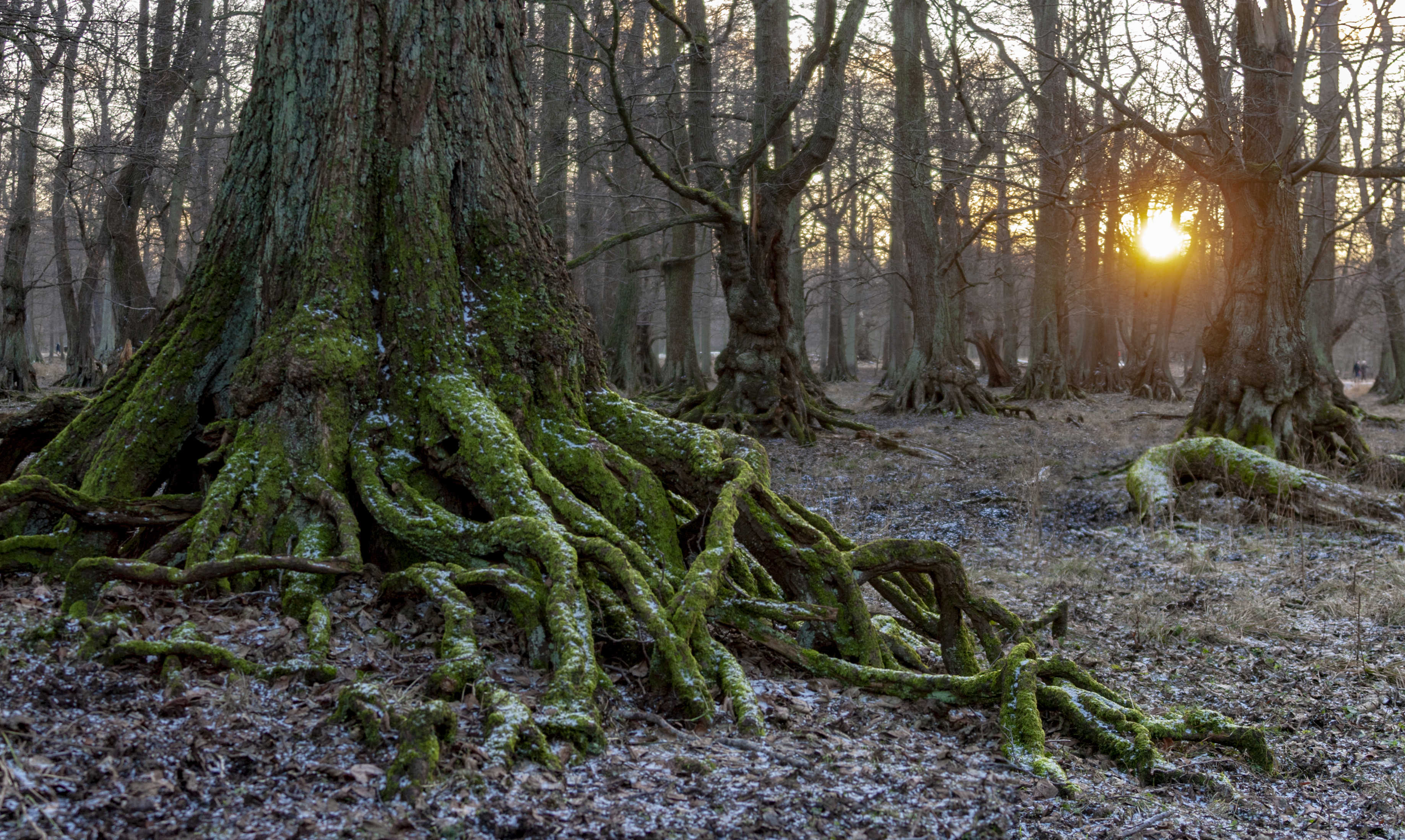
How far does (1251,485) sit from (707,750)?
7.91 metres

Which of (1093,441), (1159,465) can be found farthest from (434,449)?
(1093,441)

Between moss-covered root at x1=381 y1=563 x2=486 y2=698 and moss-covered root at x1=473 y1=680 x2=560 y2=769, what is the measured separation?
0.69 feet

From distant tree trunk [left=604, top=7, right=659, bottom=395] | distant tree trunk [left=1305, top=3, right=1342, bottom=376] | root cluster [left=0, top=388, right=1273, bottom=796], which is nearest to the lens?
root cluster [left=0, top=388, right=1273, bottom=796]

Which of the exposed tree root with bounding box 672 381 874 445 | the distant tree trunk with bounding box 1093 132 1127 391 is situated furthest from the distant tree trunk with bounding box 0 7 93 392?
the distant tree trunk with bounding box 1093 132 1127 391

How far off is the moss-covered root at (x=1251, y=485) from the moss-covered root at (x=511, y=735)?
24.2 feet

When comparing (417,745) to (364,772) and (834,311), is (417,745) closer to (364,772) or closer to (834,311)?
(364,772)

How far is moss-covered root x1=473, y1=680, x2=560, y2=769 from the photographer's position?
9.15 ft

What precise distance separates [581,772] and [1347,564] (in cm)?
677

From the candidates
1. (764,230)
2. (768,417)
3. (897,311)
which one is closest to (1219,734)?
(768,417)

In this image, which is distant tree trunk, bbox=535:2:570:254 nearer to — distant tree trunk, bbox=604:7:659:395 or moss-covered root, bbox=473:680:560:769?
distant tree trunk, bbox=604:7:659:395

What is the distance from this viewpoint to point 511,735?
2844 mm

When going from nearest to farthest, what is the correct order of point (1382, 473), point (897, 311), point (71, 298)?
point (1382, 473) → point (71, 298) → point (897, 311)

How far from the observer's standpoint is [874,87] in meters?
20.2

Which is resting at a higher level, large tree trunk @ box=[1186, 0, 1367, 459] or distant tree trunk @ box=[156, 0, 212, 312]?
distant tree trunk @ box=[156, 0, 212, 312]
